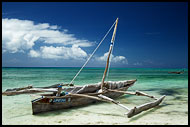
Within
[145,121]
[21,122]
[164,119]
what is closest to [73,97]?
[21,122]

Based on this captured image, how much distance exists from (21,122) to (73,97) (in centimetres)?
244

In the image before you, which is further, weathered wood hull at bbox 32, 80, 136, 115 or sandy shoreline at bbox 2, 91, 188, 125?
weathered wood hull at bbox 32, 80, 136, 115

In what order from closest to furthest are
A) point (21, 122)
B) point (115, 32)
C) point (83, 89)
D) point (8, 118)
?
point (21, 122) → point (8, 118) → point (83, 89) → point (115, 32)

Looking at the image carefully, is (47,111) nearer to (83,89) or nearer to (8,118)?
(8,118)

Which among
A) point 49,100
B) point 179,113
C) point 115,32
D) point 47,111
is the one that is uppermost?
point 115,32

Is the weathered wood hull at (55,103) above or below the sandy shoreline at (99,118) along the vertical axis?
above

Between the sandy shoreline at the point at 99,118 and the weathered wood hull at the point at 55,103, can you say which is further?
the weathered wood hull at the point at 55,103

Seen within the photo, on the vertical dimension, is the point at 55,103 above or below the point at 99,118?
above

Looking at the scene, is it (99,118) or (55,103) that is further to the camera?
(55,103)

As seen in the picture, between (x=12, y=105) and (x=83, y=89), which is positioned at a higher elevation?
(x=83, y=89)

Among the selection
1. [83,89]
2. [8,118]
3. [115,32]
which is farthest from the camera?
[115,32]

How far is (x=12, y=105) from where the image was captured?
858 centimetres

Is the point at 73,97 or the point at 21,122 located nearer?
the point at 21,122

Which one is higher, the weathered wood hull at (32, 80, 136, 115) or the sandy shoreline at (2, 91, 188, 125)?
the weathered wood hull at (32, 80, 136, 115)
